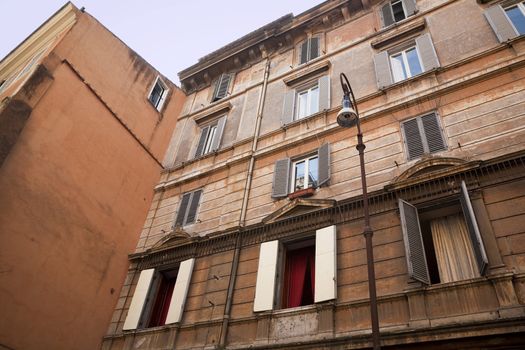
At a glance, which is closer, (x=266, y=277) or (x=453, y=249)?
(x=453, y=249)

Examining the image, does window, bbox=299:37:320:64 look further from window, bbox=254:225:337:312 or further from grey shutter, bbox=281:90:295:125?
window, bbox=254:225:337:312

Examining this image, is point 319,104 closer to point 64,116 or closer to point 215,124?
point 215,124

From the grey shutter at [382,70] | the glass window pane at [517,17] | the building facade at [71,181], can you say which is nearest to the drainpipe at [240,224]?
the grey shutter at [382,70]

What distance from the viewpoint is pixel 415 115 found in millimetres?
9727

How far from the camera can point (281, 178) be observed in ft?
35.4

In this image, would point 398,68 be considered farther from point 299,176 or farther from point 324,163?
point 299,176

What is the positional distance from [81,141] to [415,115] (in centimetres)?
974

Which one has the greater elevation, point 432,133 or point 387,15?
point 387,15

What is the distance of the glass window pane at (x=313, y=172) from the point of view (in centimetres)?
1027

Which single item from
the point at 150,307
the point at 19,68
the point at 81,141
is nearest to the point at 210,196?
the point at 150,307

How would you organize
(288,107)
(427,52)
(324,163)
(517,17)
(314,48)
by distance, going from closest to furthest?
(517,17) → (324,163) → (427,52) → (288,107) → (314,48)

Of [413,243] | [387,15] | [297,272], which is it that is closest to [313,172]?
[297,272]

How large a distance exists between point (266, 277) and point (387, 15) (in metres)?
9.96

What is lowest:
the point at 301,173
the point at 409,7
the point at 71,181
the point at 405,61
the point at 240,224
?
the point at 240,224
